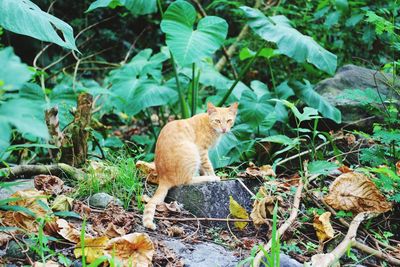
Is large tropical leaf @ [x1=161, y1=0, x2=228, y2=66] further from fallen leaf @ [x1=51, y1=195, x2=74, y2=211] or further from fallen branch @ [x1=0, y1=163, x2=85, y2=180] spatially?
fallen leaf @ [x1=51, y1=195, x2=74, y2=211]

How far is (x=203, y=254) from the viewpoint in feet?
8.90

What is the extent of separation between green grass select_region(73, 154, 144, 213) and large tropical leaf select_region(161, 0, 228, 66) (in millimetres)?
1128

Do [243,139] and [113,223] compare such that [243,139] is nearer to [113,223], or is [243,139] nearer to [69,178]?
[69,178]

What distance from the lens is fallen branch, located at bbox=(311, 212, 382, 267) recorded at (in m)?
2.47

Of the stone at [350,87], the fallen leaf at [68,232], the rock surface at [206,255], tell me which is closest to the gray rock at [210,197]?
the rock surface at [206,255]

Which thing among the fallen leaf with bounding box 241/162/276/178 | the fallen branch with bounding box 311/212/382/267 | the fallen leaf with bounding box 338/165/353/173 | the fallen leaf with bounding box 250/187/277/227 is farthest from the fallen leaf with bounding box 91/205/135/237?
the fallen leaf with bounding box 338/165/353/173

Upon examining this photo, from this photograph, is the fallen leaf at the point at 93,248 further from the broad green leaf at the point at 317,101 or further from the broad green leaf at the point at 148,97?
the broad green leaf at the point at 317,101

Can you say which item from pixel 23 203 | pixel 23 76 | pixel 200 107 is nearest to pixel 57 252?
pixel 23 203

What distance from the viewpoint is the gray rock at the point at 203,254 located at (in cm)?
261

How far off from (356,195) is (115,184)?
157 centimetres

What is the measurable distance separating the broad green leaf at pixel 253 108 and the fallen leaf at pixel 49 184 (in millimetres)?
2147

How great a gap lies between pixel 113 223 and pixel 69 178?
31.9 inches

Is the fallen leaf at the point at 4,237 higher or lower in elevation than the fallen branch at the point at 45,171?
higher

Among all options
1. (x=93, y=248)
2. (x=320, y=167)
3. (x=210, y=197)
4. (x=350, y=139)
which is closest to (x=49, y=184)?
(x=93, y=248)
